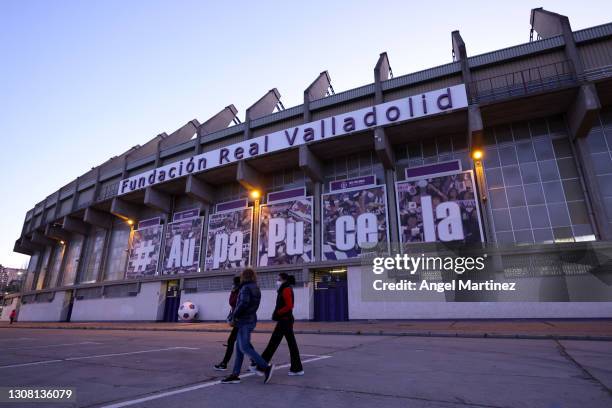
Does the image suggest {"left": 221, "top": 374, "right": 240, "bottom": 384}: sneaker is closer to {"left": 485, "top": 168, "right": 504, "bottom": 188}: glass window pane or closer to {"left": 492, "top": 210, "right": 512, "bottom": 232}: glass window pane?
{"left": 492, "top": 210, "right": 512, "bottom": 232}: glass window pane

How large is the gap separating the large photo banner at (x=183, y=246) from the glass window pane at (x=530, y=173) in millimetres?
22958

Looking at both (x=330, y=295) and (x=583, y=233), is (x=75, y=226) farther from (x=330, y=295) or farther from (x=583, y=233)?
(x=583, y=233)

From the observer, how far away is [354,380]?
4570mm

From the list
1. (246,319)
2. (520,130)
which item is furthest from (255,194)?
(246,319)

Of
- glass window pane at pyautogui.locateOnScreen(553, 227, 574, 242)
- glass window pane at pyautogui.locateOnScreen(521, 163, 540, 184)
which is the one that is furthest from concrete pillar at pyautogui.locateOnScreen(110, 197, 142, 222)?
glass window pane at pyautogui.locateOnScreen(553, 227, 574, 242)

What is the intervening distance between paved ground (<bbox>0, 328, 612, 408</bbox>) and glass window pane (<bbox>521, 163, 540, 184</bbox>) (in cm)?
1371

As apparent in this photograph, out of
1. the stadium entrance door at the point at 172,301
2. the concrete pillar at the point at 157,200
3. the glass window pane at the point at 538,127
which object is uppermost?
the glass window pane at the point at 538,127

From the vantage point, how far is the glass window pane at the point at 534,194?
18219 mm

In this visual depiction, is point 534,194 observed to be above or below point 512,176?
below

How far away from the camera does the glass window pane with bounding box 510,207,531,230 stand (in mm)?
18141

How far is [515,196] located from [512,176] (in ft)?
4.07

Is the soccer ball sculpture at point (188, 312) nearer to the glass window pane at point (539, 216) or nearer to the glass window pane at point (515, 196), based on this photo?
the glass window pane at point (515, 196)

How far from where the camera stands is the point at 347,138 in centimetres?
2162

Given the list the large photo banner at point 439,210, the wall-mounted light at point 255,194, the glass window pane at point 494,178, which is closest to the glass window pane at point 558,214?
the glass window pane at point 494,178
